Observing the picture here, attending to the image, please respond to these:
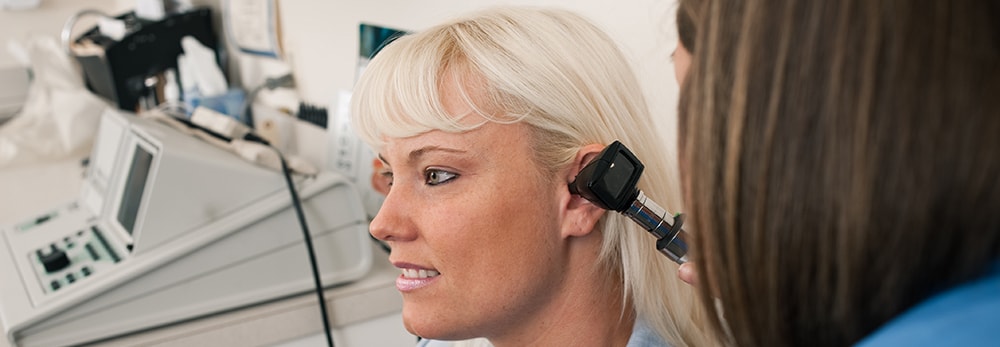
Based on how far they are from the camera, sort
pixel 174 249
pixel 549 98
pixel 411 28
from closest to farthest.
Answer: pixel 549 98, pixel 174 249, pixel 411 28

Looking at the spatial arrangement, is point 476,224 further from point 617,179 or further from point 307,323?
point 307,323

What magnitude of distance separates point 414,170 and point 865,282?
56cm

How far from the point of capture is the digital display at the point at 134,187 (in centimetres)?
142

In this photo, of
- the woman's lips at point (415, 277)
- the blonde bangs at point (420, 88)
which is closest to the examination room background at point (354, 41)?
the blonde bangs at point (420, 88)

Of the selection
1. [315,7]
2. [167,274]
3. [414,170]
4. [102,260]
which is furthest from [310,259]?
[315,7]

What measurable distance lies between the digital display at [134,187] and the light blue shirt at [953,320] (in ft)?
4.21

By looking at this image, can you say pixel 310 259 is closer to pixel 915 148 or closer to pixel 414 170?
pixel 414 170

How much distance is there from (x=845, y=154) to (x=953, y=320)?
0.34ft

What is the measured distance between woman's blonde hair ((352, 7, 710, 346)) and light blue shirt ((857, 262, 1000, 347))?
477mm

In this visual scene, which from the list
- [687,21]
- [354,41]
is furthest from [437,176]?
[354,41]

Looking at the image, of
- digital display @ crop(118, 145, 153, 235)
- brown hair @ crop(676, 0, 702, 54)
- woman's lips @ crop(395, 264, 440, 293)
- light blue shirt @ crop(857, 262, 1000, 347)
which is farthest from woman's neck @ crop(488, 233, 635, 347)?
digital display @ crop(118, 145, 153, 235)

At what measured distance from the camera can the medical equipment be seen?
1.31 m

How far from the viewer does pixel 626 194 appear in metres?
0.76

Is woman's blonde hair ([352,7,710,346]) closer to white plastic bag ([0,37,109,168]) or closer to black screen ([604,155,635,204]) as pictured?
black screen ([604,155,635,204])
